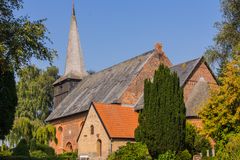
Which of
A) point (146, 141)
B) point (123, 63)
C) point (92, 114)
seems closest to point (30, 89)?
point (123, 63)

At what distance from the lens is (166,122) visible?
83.4 feet

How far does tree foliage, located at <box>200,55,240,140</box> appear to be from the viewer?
853 inches

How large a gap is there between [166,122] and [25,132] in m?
27.4

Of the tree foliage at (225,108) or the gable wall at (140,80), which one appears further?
the gable wall at (140,80)

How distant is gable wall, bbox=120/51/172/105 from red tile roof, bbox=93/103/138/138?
2.95m

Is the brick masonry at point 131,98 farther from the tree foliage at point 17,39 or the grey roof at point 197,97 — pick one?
the tree foliage at point 17,39

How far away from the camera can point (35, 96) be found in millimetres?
64000

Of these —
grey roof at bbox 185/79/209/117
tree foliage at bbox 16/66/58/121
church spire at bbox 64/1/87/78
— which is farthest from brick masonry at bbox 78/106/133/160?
tree foliage at bbox 16/66/58/121

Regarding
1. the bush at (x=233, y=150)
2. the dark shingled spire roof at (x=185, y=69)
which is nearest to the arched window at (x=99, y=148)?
the dark shingled spire roof at (x=185, y=69)

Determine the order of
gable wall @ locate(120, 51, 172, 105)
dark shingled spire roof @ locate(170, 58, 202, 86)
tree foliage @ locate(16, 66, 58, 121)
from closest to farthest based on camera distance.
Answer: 1. dark shingled spire roof @ locate(170, 58, 202, 86)
2. gable wall @ locate(120, 51, 172, 105)
3. tree foliage @ locate(16, 66, 58, 121)

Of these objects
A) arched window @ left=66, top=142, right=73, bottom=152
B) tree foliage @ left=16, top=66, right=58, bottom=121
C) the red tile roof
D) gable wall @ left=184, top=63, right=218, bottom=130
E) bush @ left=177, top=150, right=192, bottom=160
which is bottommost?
bush @ left=177, top=150, right=192, bottom=160

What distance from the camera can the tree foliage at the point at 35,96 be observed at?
6206 cm

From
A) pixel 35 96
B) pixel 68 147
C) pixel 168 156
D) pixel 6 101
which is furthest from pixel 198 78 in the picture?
pixel 35 96

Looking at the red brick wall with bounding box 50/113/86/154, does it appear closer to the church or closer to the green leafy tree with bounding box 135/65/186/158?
the church
